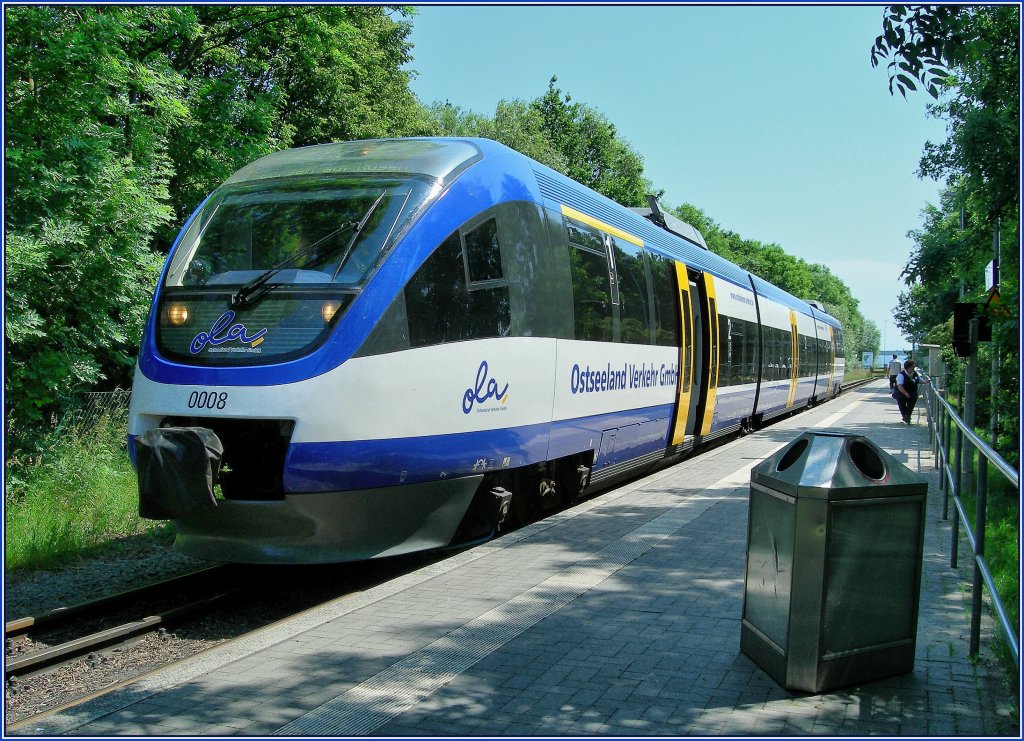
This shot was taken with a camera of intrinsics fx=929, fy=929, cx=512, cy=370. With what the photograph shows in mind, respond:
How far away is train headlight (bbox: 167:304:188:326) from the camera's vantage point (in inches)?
277

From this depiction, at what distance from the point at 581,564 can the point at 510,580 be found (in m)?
0.71

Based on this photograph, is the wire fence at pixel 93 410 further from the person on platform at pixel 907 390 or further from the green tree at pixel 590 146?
the green tree at pixel 590 146

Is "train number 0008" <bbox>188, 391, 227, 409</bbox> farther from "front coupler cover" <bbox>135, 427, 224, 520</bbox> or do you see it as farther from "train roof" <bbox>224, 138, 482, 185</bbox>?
"train roof" <bbox>224, 138, 482, 185</bbox>

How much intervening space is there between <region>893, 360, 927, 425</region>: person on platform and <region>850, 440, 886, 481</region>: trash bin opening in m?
20.2

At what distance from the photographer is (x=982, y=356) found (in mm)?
18000

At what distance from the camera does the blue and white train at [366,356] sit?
21.1ft

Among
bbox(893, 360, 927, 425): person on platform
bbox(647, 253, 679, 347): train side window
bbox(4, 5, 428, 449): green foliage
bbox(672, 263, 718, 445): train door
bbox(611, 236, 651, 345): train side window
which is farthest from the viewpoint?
bbox(893, 360, 927, 425): person on platform

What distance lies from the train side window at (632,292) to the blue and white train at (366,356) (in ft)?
3.73

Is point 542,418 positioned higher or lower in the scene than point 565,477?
→ higher

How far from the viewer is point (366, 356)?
6516 millimetres

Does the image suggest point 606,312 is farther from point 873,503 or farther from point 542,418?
point 873,503

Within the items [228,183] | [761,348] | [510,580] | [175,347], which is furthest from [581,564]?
[761,348]

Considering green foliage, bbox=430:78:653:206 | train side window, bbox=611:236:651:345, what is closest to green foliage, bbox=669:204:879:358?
green foliage, bbox=430:78:653:206

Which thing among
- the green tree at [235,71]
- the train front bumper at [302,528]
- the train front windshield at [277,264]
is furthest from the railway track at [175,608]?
the green tree at [235,71]
